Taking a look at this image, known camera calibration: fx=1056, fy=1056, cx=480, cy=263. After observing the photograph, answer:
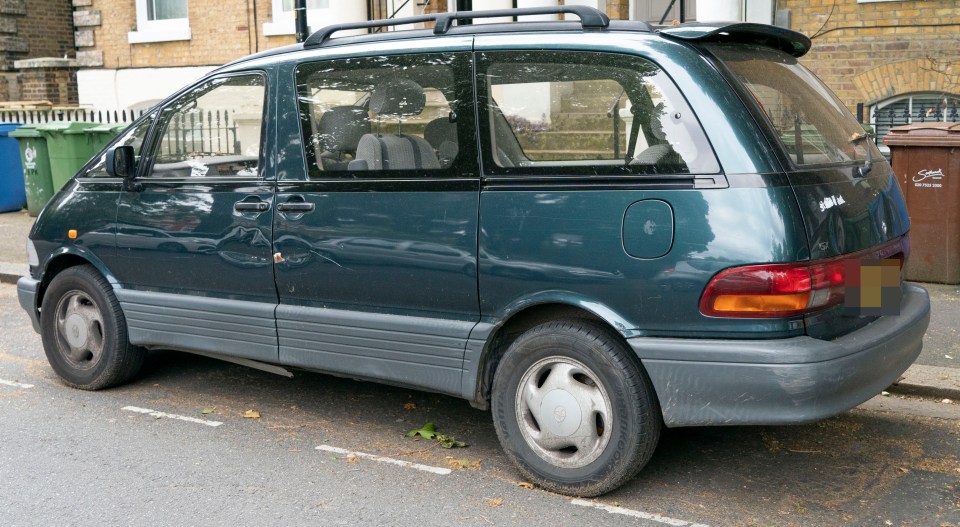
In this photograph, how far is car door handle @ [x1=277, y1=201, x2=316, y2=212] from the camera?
16.5ft

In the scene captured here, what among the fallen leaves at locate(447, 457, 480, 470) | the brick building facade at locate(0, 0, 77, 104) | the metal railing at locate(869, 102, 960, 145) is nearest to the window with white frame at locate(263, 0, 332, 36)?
the brick building facade at locate(0, 0, 77, 104)

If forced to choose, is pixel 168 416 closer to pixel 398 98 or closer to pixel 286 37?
pixel 398 98

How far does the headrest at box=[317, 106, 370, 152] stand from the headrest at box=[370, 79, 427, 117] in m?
0.09

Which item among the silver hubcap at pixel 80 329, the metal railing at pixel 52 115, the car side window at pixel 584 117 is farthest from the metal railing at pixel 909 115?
the metal railing at pixel 52 115

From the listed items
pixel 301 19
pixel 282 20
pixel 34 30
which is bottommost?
pixel 301 19

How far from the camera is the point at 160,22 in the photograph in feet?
58.4

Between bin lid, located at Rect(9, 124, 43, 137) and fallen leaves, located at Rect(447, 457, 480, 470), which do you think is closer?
fallen leaves, located at Rect(447, 457, 480, 470)

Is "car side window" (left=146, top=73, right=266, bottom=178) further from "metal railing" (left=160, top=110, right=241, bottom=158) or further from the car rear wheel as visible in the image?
the car rear wheel

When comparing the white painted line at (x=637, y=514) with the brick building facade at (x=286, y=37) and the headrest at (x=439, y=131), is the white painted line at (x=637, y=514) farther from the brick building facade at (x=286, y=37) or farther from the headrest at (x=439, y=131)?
the brick building facade at (x=286, y=37)

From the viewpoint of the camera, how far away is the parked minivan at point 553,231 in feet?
13.1

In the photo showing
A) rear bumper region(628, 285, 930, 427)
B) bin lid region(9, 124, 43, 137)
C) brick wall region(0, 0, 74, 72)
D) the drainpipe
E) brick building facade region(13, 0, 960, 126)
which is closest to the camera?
rear bumper region(628, 285, 930, 427)

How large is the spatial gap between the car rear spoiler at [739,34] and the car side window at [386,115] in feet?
3.16

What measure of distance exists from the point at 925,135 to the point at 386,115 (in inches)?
197

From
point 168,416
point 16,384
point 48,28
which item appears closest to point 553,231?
point 168,416
